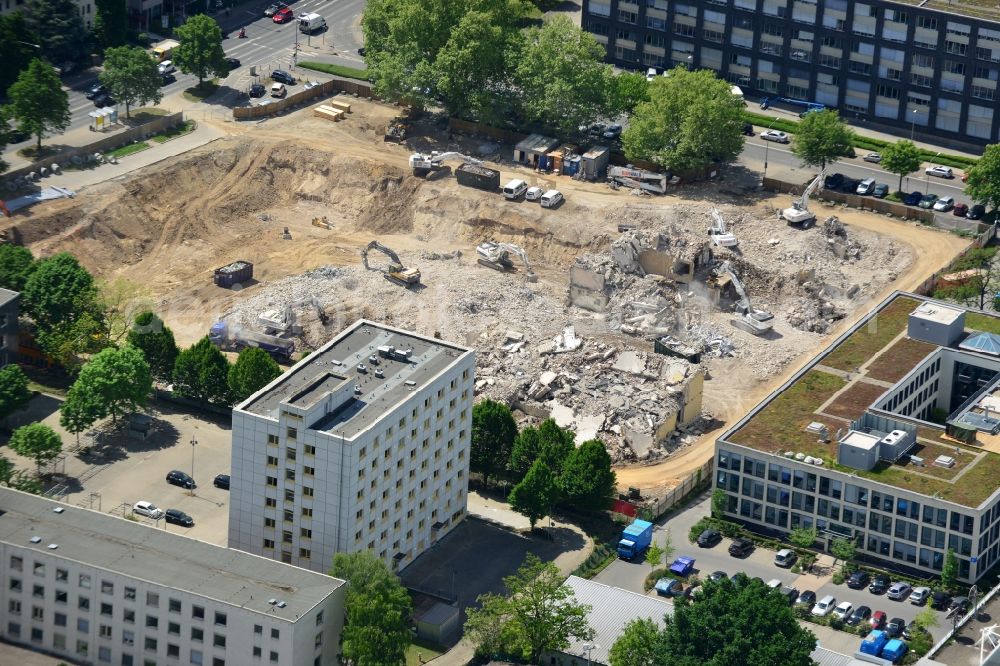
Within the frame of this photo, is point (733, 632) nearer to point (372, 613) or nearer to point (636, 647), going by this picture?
point (636, 647)

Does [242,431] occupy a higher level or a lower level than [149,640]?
higher

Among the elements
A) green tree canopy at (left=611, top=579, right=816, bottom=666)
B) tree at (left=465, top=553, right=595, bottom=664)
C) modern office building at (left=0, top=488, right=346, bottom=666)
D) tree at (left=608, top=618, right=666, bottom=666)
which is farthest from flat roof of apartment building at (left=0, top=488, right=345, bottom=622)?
green tree canopy at (left=611, top=579, right=816, bottom=666)

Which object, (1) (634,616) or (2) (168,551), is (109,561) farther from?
(1) (634,616)

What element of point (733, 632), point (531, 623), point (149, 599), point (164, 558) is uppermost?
point (733, 632)

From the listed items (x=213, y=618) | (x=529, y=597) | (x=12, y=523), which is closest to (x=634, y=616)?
(x=529, y=597)

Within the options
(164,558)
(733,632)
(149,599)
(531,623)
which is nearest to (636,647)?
(733,632)

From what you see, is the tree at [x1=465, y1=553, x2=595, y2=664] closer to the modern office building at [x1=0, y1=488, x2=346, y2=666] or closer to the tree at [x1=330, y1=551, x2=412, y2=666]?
the tree at [x1=330, y1=551, x2=412, y2=666]

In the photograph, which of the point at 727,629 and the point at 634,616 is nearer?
the point at 727,629
